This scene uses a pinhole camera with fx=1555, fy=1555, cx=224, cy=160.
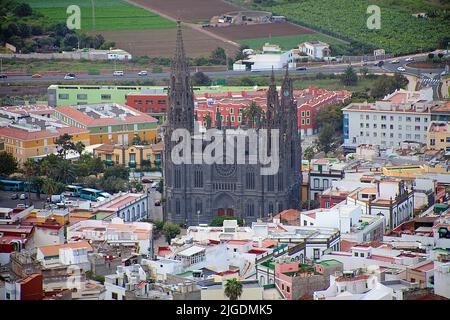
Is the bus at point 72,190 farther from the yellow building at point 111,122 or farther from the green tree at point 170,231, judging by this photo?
the yellow building at point 111,122

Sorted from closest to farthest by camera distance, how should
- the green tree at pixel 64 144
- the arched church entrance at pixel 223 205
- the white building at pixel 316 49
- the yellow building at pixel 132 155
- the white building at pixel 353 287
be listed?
the white building at pixel 353 287, the arched church entrance at pixel 223 205, the yellow building at pixel 132 155, the green tree at pixel 64 144, the white building at pixel 316 49

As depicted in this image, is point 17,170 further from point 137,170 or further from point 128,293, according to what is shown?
point 128,293

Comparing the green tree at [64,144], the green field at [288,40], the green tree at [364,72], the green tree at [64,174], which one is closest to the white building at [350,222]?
the green tree at [64,174]

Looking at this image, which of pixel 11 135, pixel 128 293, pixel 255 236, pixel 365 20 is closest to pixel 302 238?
pixel 255 236

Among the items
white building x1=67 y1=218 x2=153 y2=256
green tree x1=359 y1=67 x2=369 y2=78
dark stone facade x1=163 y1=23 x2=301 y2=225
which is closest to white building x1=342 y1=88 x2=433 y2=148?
dark stone facade x1=163 y1=23 x2=301 y2=225

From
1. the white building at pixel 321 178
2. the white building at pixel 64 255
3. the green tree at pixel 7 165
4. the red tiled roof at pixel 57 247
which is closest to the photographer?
the white building at pixel 64 255

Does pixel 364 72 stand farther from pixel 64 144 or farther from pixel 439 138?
pixel 64 144
